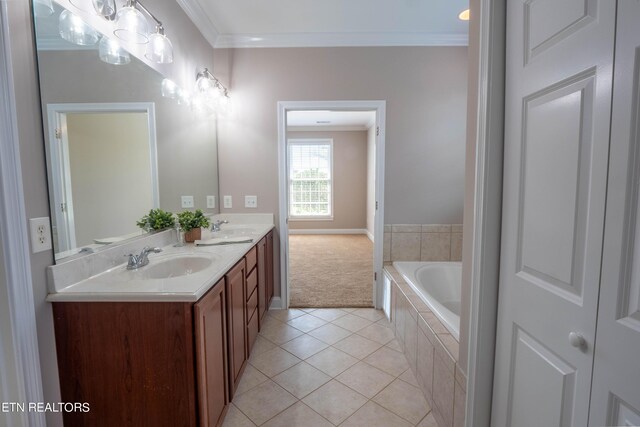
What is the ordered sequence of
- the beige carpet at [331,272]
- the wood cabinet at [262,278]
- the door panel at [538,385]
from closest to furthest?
the door panel at [538,385] → the wood cabinet at [262,278] → the beige carpet at [331,272]

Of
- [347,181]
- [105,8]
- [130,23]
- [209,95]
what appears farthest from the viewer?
[347,181]

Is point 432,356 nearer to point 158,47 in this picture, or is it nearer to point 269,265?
point 269,265

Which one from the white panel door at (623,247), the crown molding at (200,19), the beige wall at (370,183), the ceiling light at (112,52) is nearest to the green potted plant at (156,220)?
the ceiling light at (112,52)

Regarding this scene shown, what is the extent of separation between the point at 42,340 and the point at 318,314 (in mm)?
2099

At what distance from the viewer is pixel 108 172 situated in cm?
147

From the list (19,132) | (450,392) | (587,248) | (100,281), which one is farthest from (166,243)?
(587,248)

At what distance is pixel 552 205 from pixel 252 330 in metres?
1.96

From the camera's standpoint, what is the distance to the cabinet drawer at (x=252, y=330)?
6.59 feet

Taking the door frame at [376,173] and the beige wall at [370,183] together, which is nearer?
the door frame at [376,173]

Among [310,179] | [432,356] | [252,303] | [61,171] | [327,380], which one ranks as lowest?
[327,380]

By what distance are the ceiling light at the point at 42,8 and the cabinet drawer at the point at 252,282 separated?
63.0 inches

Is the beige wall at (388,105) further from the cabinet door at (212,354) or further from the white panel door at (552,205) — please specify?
the white panel door at (552,205)

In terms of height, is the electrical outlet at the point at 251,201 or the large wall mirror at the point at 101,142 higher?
the large wall mirror at the point at 101,142

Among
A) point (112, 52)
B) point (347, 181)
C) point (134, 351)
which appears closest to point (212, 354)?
point (134, 351)
